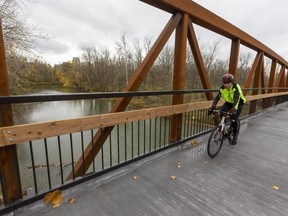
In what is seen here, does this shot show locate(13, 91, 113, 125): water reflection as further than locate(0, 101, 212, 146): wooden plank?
Yes

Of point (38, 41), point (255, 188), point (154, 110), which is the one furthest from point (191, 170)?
point (38, 41)

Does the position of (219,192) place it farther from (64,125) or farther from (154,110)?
(64,125)

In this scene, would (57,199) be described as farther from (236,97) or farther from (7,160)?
(236,97)

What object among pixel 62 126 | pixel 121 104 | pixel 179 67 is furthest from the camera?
pixel 179 67

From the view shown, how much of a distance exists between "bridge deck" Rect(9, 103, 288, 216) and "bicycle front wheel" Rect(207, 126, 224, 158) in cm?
11

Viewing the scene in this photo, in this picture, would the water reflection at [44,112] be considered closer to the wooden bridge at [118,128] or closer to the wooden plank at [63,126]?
the wooden bridge at [118,128]

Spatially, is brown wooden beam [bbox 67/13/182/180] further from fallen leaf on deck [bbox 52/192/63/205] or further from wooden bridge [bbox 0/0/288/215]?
fallen leaf on deck [bbox 52/192/63/205]

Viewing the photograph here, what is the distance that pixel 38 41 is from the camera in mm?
6238

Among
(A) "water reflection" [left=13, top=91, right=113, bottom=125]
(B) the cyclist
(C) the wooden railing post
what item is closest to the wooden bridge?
(C) the wooden railing post

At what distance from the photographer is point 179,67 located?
3037 mm

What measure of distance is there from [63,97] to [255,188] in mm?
2466

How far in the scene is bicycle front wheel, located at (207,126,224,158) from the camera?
2.72 meters

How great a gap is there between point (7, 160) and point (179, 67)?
2.80 meters

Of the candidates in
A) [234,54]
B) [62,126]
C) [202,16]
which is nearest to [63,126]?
[62,126]
